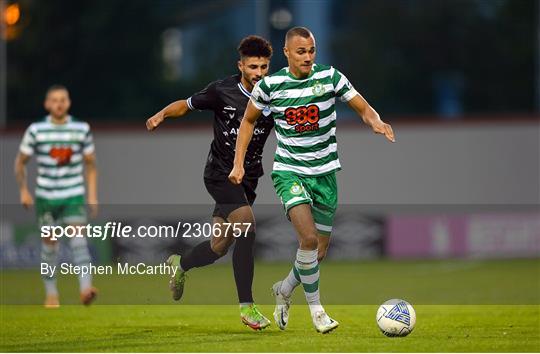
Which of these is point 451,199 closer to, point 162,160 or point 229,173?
point 162,160

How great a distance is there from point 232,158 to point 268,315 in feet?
7.73

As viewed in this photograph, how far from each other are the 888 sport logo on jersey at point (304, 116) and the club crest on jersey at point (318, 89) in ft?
0.34

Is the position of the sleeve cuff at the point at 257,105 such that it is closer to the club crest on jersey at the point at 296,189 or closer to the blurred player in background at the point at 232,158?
the blurred player in background at the point at 232,158

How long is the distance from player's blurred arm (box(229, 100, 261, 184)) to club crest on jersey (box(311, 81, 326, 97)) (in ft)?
1.66

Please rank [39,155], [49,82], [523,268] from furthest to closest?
[49,82] → [523,268] → [39,155]

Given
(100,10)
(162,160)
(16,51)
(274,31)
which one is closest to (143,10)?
(100,10)

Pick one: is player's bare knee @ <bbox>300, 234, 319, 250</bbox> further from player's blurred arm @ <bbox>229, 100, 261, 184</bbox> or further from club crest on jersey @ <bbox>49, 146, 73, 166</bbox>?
club crest on jersey @ <bbox>49, 146, 73, 166</bbox>

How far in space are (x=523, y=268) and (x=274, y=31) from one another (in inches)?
467

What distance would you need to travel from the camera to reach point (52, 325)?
44.8 ft

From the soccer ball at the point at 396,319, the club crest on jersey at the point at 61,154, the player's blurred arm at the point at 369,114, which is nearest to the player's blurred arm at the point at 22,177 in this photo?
the club crest on jersey at the point at 61,154

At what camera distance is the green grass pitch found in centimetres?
1156

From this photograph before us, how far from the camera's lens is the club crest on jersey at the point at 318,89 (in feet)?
39.0

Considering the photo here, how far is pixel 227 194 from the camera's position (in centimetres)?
1290

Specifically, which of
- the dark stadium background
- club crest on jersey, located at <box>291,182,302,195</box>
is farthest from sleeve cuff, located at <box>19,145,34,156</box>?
club crest on jersey, located at <box>291,182,302,195</box>
